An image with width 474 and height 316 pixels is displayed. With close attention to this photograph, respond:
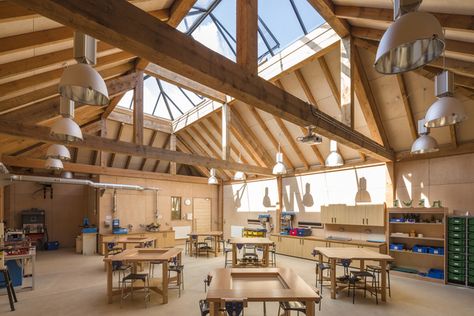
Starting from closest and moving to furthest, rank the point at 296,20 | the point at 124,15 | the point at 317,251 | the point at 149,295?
the point at 124,15 < the point at 149,295 < the point at 317,251 < the point at 296,20

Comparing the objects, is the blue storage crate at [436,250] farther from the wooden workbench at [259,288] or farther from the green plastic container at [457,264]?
the wooden workbench at [259,288]

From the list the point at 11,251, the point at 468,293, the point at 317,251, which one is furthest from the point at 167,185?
the point at 468,293

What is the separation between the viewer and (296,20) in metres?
7.61

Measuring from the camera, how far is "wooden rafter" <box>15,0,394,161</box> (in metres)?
2.10

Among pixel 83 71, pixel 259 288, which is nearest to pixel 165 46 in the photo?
pixel 83 71

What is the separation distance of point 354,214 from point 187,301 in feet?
20.1

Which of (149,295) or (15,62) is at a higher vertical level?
(15,62)

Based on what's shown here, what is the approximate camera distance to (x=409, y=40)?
1907 mm

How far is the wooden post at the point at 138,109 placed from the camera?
314 inches

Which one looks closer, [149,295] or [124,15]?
[124,15]

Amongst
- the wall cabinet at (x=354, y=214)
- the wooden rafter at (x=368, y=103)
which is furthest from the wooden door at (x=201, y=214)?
the wooden rafter at (x=368, y=103)

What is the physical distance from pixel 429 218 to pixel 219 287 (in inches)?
274

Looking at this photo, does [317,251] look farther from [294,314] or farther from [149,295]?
[149,295]

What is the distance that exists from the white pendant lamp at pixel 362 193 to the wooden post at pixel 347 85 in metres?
4.33
